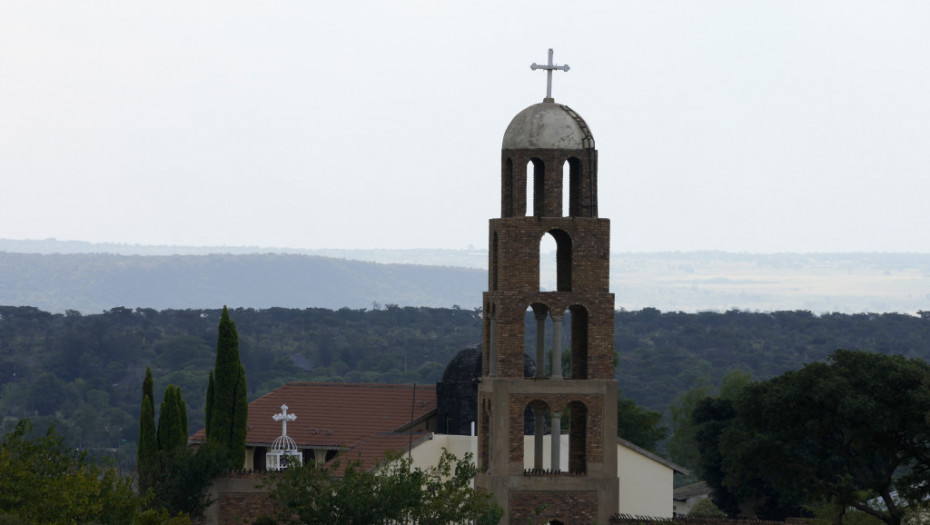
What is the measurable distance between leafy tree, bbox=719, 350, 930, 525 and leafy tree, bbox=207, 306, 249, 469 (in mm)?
19513

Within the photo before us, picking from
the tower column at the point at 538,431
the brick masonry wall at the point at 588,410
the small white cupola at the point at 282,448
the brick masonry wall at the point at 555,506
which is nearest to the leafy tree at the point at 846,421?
the brick masonry wall at the point at 588,410

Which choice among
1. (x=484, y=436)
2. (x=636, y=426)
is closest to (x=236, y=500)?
(x=484, y=436)

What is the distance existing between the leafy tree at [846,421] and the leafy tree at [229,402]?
64.0 ft

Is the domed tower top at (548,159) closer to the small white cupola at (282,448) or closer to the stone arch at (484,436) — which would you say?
the stone arch at (484,436)

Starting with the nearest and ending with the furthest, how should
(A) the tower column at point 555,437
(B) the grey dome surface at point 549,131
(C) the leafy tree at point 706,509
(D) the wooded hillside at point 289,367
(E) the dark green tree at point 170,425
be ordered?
(A) the tower column at point 555,437 < (B) the grey dome surface at point 549,131 < (E) the dark green tree at point 170,425 < (C) the leafy tree at point 706,509 < (D) the wooded hillside at point 289,367

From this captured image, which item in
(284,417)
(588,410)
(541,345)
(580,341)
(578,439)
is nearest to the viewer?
(588,410)

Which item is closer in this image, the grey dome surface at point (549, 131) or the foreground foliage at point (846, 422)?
the foreground foliage at point (846, 422)

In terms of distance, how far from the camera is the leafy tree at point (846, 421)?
46.4 meters

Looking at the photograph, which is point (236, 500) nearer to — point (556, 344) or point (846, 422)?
point (556, 344)

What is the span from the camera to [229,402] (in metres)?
62.7

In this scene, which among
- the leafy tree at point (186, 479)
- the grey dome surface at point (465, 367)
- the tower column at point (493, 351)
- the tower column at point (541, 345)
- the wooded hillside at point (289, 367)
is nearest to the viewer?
the tower column at point (493, 351)

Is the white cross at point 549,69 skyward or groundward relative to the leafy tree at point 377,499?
skyward

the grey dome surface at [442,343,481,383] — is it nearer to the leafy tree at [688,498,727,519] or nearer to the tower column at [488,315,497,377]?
the tower column at [488,315,497,377]

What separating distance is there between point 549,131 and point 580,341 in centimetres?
609
